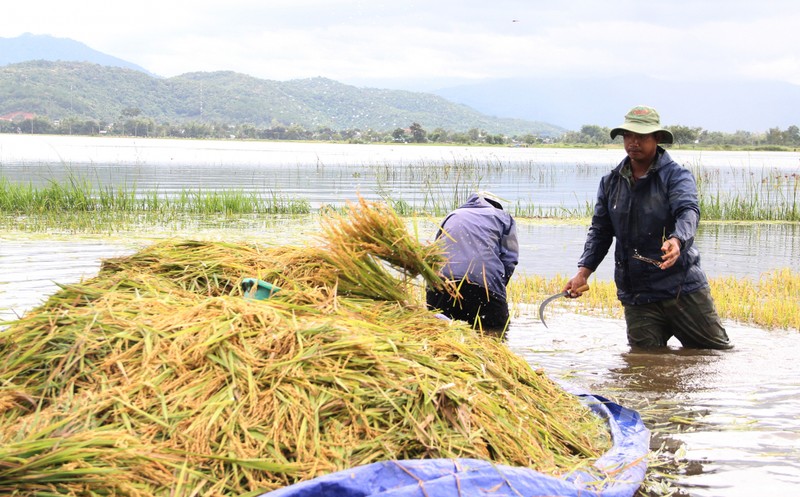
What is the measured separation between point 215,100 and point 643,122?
424 feet

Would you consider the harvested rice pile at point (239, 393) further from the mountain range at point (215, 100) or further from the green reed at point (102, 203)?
the mountain range at point (215, 100)

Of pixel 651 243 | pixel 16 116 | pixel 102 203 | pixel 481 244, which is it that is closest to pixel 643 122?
pixel 651 243

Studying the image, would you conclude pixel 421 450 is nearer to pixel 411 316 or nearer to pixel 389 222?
pixel 411 316

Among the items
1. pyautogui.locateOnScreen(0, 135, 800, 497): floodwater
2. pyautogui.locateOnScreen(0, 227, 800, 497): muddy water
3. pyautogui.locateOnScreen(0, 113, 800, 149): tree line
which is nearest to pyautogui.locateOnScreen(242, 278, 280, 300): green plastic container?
pyautogui.locateOnScreen(0, 135, 800, 497): floodwater

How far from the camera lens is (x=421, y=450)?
2.84 metres

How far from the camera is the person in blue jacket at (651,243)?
5598 mm

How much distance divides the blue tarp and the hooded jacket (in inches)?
98.2

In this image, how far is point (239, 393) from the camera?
9.20 ft

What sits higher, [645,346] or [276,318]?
[276,318]

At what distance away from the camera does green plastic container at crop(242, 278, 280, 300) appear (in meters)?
3.55

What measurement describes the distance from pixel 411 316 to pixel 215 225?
1151 centimetres

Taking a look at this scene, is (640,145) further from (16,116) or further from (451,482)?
(16,116)

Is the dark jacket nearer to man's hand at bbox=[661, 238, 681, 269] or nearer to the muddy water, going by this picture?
man's hand at bbox=[661, 238, 681, 269]

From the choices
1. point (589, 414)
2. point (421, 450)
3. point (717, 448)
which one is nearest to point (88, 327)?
point (421, 450)
